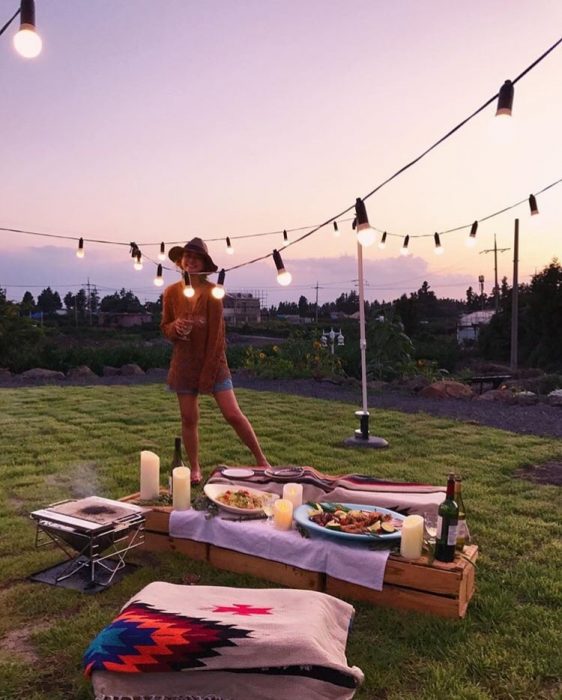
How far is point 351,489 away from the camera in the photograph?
13.0 ft

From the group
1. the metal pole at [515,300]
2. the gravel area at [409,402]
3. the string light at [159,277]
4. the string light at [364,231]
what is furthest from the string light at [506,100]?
the metal pole at [515,300]

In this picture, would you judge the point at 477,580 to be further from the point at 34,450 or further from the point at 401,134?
the point at 401,134

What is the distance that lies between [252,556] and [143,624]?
1.14 metres

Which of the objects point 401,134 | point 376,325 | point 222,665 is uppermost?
point 401,134

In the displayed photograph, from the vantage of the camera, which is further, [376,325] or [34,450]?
[376,325]

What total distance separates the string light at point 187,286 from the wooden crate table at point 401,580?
6.95 ft

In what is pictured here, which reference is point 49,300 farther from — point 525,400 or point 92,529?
point 92,529

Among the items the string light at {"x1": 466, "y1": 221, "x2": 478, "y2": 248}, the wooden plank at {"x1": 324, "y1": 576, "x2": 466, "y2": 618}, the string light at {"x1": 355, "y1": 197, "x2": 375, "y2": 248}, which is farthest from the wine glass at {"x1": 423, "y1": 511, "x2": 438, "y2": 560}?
the string light at {"x1": 466, "y1": 221, "x2": 478, "y2": 248}

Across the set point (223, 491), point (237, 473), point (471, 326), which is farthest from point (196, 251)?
point (471, 326)

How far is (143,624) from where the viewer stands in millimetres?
2324

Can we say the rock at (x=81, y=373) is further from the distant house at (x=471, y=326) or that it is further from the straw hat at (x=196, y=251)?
the distant house at (x=471, y=326)

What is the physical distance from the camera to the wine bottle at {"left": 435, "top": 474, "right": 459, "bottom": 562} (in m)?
2.93

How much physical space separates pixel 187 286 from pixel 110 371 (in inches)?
417

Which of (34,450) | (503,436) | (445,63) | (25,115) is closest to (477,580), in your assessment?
(503,436)
